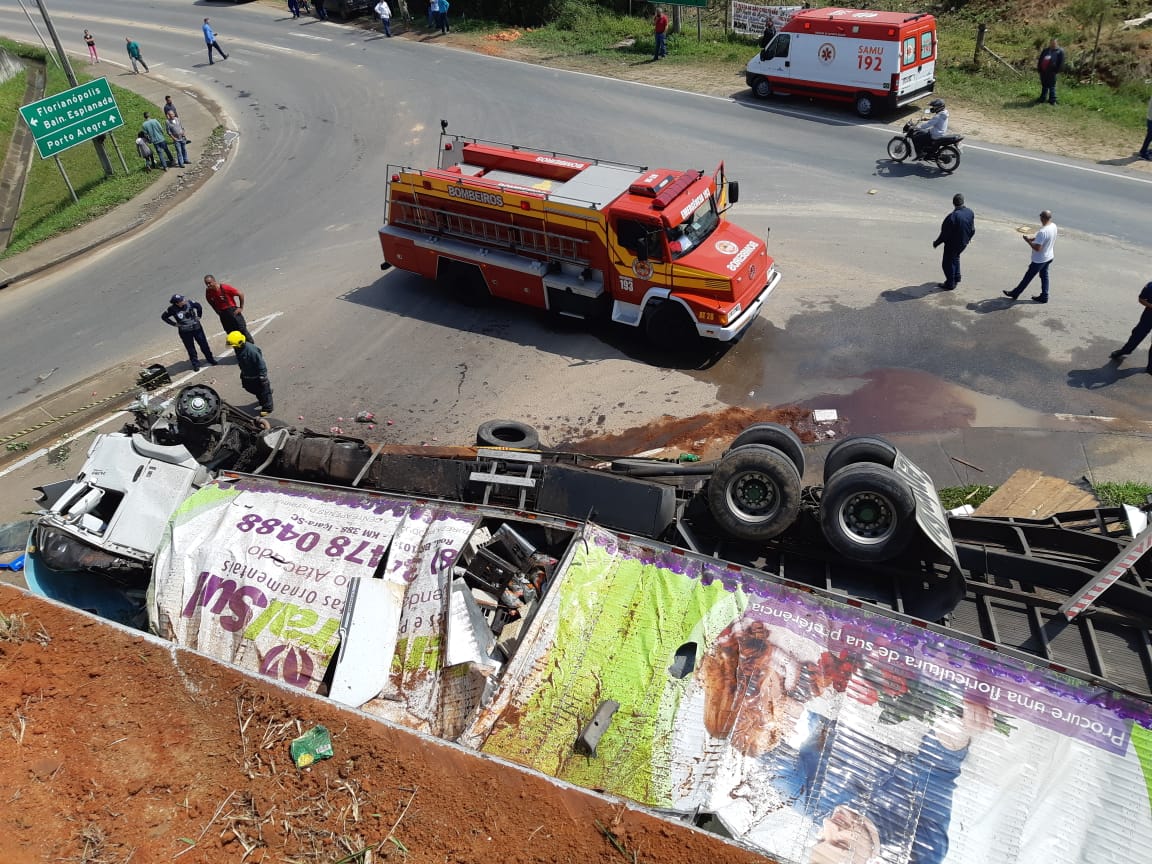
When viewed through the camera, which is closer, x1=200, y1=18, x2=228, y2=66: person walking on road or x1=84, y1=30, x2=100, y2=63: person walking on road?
x1=200, y1=18, x2=228, y2=66: person walking on road

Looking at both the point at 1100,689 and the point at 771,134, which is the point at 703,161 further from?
the point at 1100,689

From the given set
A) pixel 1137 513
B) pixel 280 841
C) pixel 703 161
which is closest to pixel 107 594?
pixel 280 841

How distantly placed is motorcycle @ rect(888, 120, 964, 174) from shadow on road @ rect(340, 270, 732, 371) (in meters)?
7.81

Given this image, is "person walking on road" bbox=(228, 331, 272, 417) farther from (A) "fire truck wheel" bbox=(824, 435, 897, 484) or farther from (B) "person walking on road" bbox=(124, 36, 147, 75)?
(B) "person walking on road" bbox=(124, 36, 147, 75)

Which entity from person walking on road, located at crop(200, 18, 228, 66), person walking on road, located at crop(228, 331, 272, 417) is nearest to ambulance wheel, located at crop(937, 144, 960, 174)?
person walking on road, located at crop(228, 331, 272, 417)

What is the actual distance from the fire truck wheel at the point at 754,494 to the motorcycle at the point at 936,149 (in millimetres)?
13387

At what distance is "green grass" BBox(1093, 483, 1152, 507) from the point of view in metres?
9.45

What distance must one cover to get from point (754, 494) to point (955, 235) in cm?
830

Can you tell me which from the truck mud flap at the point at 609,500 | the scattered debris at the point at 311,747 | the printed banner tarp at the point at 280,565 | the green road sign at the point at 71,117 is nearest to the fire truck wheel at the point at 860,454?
the truck mud flap at the point at 609,500

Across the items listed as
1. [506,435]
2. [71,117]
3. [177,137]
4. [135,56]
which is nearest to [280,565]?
[506,435]

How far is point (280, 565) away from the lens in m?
7.93

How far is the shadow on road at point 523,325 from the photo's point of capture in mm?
13344

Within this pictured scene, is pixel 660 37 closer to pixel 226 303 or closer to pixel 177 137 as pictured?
pixel 177 137

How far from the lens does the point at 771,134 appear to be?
68.4 ft
